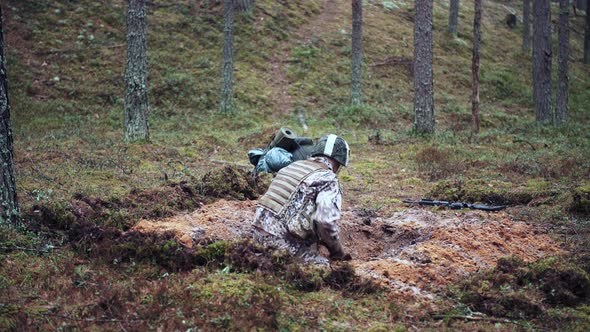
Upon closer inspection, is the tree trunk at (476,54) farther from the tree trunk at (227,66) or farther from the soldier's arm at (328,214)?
the soldier's arm at (328,214)

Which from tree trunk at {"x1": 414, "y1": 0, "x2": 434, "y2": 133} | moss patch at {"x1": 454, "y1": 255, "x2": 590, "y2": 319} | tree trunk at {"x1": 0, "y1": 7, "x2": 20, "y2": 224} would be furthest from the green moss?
tree trunk at {"x1": 414, "y1": 0, "x2": 434, "y2": 133}

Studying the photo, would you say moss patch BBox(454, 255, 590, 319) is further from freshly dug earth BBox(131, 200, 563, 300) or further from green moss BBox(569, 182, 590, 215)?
green moss BBox(569, 182, 590, 215)

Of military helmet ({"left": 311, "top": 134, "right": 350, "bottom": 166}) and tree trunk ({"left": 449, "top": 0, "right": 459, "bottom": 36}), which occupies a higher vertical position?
tree trunk ({"left": 449, "top": 0, "right": 459, "bottom": 36})

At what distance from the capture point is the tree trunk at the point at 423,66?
16.9m

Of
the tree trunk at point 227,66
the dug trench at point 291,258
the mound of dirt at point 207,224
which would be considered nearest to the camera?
the dug trench at point 291,258

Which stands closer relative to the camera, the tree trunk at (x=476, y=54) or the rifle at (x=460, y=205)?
the rifle at (x=460, y=205)

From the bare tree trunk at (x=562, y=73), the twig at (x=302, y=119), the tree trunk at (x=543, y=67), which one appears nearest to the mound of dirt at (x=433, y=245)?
the twig at (x=302, y=119)

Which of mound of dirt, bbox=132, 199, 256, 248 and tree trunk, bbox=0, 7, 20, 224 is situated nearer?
tree trunk, bbox=0, 7, 20, 224

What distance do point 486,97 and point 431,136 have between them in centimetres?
1302

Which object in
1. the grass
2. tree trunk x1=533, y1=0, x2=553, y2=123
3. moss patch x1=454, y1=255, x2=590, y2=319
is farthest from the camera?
tree trunk x1=533, y1=0, x2=553, y2=123

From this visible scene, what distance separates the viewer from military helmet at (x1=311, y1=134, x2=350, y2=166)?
6582 millimetres

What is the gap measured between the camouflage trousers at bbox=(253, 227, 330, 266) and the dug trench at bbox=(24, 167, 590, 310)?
1.00ft

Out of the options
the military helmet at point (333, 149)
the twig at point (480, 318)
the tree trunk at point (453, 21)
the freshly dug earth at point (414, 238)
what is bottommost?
the twig at point (480, 318)

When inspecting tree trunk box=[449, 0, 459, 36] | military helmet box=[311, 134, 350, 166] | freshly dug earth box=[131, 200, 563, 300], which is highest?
tree trunk box=[449, 0, 459, 36]
